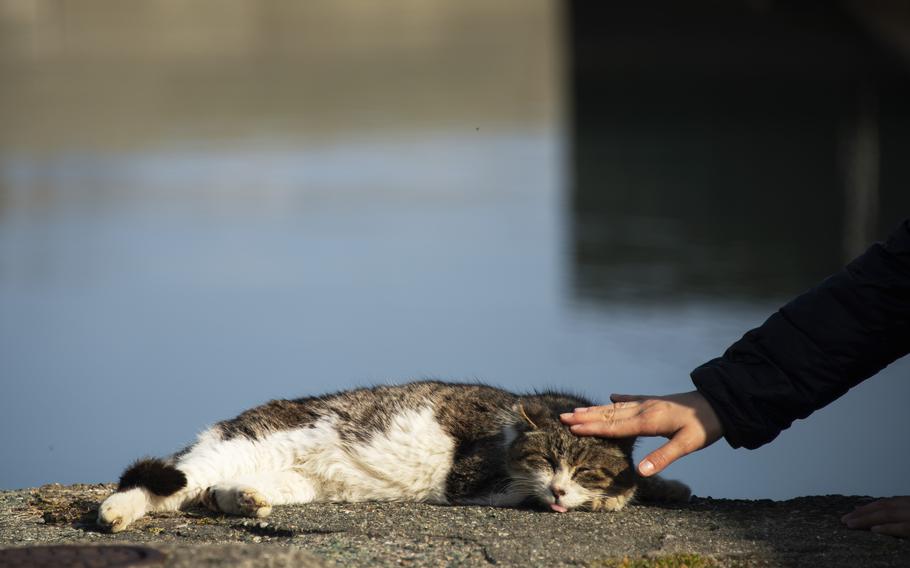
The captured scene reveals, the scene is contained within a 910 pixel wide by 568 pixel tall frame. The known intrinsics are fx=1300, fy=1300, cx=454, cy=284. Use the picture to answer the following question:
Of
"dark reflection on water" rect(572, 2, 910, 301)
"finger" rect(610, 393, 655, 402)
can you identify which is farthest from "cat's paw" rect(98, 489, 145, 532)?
"dark reflection on water" rect(572, 2, 910, 301)

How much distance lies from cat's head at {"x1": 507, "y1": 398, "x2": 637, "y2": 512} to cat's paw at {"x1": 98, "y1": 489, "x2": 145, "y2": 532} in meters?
0.96

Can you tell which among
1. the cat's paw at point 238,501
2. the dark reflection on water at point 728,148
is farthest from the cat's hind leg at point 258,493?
the dark reflection on water at point 728,148

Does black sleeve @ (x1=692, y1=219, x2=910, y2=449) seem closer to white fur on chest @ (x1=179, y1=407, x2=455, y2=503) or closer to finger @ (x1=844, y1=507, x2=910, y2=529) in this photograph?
finger @ (x1=844, y1=507, x2=910, y2=529)

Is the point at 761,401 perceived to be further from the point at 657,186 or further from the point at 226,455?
the point at 657,186

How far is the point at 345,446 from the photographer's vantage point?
354 centimetres

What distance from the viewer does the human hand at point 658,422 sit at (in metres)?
3.16

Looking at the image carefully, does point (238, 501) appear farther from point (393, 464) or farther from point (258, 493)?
point (393, 464)

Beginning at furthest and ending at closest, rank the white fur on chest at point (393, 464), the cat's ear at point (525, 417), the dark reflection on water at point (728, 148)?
the dark reflection on water at point (728, 148) → the white fur on chest at point (393, 464) → the cat's ear at point (525, 417)

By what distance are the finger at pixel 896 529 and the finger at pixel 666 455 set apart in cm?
48

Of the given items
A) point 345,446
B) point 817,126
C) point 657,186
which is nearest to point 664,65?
point 817,126

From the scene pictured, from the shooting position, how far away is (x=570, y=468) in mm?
3354

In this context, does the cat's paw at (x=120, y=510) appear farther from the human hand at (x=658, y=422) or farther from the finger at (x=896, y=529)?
the finger at (x=896, y=529)

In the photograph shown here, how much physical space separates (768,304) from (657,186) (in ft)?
14.9

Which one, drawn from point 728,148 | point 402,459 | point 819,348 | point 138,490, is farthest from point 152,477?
point 728,148
